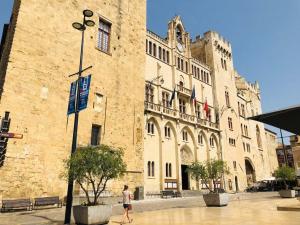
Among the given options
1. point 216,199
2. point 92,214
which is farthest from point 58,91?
point 216,199

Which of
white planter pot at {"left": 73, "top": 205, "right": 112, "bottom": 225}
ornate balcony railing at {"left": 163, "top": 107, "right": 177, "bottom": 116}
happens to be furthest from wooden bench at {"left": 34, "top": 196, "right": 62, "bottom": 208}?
ornate balcony railing at {"left": 163, "top": 107, "right": 177, "bottom": 116}

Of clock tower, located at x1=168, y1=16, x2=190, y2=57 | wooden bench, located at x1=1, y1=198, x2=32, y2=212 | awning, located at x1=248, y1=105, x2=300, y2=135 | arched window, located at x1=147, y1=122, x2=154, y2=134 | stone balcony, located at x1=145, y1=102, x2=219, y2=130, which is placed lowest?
wooden bench, located at x1=1, y1=198, x2=32, y2=212

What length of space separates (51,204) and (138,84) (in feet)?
42.0

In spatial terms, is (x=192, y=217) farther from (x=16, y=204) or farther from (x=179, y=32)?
(x=179, y=32)

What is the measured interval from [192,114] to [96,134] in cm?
1739

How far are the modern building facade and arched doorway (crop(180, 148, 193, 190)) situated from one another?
13 cm

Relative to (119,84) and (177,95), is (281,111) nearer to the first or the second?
(119,84)

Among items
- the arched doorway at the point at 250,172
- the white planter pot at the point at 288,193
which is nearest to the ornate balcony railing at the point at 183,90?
the white planter pot at the point at 288,193

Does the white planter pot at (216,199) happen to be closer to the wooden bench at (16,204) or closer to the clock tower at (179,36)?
the wooden bench at (16,204)

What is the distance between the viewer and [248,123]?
4844cm

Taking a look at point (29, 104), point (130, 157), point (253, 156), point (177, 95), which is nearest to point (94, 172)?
point (29, 104)

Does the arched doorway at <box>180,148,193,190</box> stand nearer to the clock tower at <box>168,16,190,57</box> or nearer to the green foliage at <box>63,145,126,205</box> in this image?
the clock tower at <box>168,16,190,57</box>

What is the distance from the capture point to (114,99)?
70.6 feet

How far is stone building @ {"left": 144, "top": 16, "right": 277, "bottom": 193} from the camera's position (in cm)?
2806
